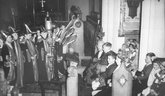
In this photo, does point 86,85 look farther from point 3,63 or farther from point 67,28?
point 3,63

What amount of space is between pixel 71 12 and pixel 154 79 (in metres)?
2.11

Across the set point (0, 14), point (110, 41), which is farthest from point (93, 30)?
point (0, 14)

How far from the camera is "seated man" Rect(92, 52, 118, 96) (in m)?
4.89

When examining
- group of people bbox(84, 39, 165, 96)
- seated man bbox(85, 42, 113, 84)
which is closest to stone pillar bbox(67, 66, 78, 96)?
group of people bbox(84, 39, 165, 96)

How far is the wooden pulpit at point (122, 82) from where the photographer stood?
473 centimetres

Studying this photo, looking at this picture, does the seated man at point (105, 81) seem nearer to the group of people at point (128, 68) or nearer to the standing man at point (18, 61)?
the group of people at point (128, 68)

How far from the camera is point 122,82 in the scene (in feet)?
15.5

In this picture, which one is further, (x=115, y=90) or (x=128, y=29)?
(x=128, y=29)

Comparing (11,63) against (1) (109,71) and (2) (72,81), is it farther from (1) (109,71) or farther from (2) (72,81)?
(1) (109,71)

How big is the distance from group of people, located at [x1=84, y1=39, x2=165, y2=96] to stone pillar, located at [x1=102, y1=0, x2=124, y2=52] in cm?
18

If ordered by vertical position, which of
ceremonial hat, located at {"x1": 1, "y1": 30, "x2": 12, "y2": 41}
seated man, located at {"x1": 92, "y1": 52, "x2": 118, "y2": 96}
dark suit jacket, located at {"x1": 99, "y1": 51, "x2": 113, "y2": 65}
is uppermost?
ceremonial hat, located at {"x1": 1, "y1": 30, "x2": 12, "y2": 41}

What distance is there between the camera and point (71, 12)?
5496 millimetres

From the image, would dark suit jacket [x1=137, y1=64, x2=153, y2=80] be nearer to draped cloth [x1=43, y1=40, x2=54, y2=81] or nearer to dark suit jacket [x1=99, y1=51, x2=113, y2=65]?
dark suit jacket [x1=99, y1=51, x2=113, y2=65]

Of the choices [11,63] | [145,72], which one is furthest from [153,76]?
[11,63]
